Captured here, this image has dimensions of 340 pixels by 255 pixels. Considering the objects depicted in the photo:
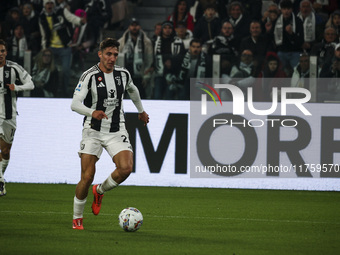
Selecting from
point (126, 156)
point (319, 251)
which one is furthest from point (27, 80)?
point (319, 251)

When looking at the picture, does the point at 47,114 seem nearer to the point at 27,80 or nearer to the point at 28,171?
the point at 28,171

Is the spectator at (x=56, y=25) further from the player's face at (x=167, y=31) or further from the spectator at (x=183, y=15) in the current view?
the player's face at (x=167, y=31)

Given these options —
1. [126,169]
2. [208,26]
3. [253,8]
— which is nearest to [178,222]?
[126,169]

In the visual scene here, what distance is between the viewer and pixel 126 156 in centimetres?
775

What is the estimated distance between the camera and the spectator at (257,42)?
1401cm

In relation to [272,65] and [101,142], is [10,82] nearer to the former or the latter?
[101,142]

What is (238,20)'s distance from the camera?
1522 cm

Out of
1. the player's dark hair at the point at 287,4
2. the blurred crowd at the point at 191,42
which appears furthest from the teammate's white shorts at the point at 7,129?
the player's dark hair at the point at 287,4

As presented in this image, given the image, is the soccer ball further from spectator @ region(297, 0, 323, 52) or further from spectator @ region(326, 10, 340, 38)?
spectator @ region(326, 10, 340, 38)

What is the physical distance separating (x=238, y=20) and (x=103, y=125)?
793 cm

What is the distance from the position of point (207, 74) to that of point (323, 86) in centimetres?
198

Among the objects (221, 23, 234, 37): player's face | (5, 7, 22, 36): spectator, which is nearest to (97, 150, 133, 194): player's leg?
(221, 23, 234, 37): player's face

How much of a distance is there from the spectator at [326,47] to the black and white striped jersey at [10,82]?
4.98 metres

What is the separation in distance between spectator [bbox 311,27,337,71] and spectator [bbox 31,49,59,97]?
4.58m
